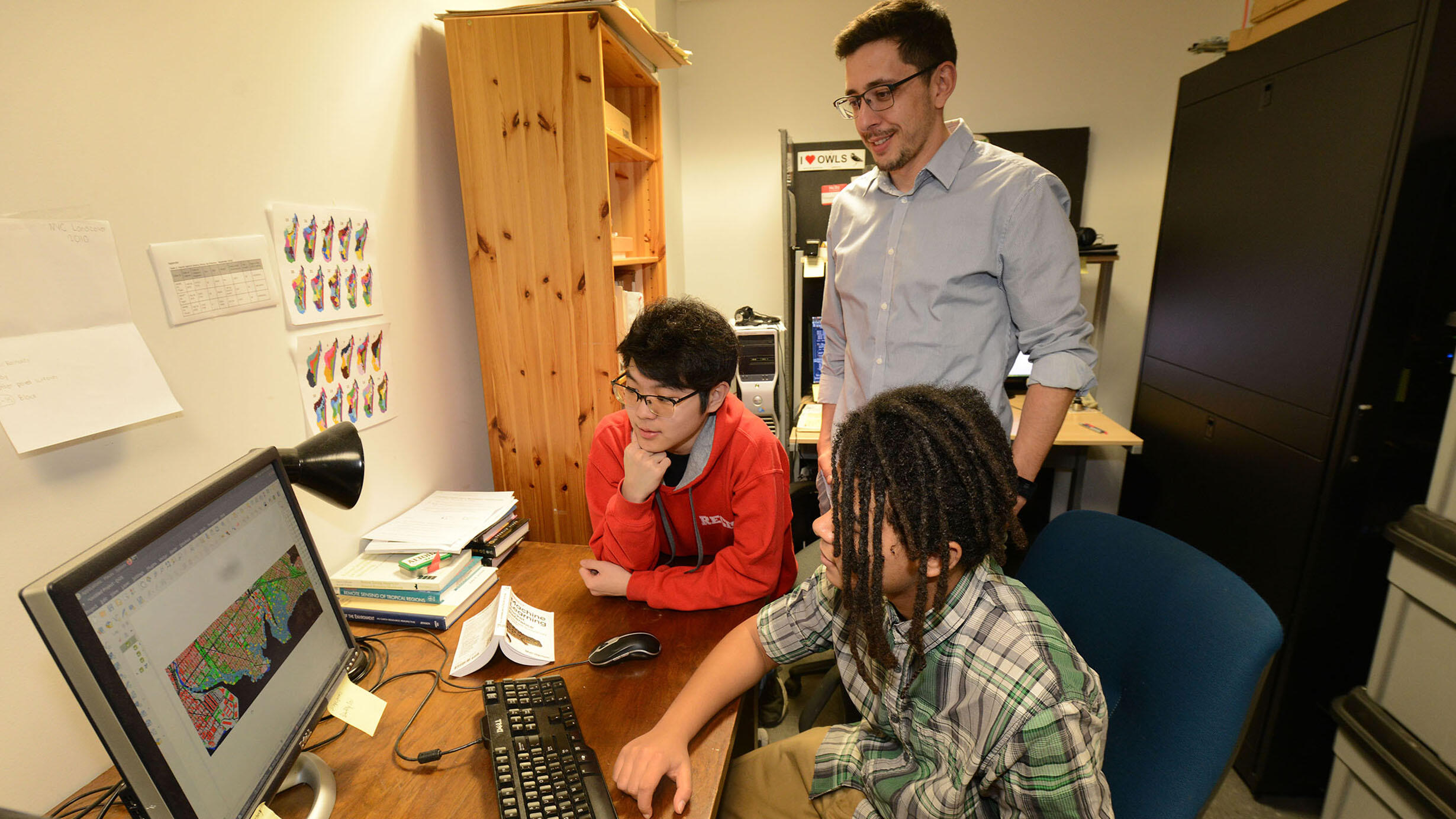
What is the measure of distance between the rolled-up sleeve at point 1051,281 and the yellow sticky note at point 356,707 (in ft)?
4.26

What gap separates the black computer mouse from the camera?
106 cm

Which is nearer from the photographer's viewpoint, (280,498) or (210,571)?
(210,571)

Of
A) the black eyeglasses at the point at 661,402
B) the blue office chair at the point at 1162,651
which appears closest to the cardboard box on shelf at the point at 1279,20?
the blue office chair at the point at 1162,651

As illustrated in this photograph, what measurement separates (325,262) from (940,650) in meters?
1.30

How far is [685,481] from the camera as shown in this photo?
4.54ft

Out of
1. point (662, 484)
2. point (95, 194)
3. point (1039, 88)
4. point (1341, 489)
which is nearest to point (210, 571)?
point (95, 194)

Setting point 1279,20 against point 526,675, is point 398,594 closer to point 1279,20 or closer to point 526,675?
point 526,675

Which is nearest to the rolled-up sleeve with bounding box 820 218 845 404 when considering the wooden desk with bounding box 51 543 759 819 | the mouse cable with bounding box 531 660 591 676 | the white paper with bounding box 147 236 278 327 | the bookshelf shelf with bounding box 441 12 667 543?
the bookshelf shelf with bounding box 441 12 667 543

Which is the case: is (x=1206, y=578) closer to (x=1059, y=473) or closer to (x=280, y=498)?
(x=280, y=498)

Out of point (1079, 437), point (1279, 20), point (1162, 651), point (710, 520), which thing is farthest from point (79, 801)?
point (1279, 20)

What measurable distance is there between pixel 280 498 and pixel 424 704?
0.39 m

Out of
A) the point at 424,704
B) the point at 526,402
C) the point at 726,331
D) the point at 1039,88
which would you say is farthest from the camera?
the point at 1039,88

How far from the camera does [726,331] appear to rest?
136 centimetres

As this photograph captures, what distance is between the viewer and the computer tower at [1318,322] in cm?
140
